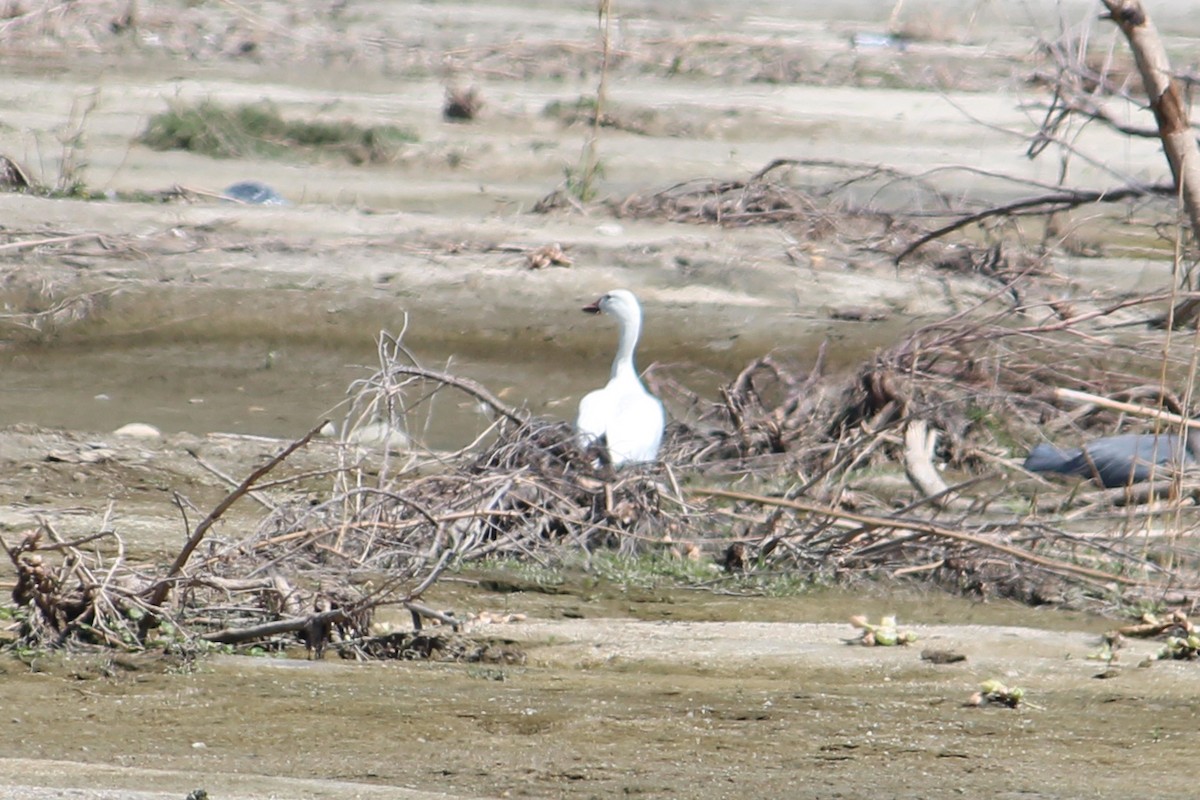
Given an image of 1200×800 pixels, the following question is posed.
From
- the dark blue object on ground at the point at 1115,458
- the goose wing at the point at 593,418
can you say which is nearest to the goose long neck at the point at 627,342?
the goose wing at the point at 593,418

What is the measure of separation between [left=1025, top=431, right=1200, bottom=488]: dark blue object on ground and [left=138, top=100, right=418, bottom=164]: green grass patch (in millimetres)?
8890

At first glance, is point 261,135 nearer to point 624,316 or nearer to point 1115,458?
point 624,316

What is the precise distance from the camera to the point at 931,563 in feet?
20.4

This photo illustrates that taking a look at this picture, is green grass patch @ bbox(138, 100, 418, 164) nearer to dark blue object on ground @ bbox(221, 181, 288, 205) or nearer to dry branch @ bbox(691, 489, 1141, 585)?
dark blue object on ground @ bbox(221, 181, 288, 205)

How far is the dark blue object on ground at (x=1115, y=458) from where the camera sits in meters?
6.83

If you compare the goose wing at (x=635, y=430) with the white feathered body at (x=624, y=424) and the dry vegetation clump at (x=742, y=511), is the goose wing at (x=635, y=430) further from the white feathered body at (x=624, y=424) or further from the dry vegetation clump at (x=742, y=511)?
the dry vegetation clump at (x=742, y=511)

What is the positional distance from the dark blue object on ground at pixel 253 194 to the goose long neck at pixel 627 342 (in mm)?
4674

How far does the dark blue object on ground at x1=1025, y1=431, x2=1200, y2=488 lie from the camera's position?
6.83 meters

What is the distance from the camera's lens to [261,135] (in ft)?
50.5

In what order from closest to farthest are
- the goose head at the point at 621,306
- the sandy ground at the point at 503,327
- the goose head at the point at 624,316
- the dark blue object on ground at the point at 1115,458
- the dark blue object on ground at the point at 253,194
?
the sandy ground at the point at 503,327, the dark blue object on ground at the point at 1115,458, the goose head at the point at 624,316, the goose head at the point at 621,306, the dark blue object on ground at the point at 253,194

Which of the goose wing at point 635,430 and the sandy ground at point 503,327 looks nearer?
the sandy ground at point 503,327

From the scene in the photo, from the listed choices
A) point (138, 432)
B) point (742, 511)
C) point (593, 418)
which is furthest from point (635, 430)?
point (138, 432)

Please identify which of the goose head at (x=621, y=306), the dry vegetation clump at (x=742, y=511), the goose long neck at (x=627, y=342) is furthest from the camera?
the goose head at (x=621, y=306)

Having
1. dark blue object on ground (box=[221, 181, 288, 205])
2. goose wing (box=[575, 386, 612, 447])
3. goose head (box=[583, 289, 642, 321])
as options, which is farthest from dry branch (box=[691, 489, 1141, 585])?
dark blue object on ground (box=[221, 181, 288, 205])
